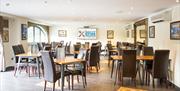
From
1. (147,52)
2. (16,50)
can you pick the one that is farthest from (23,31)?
(147,52)

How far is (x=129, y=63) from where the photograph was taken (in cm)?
577

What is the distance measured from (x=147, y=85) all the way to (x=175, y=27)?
74.1 inches

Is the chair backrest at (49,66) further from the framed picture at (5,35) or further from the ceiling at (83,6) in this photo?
the framed picture at (5,35)

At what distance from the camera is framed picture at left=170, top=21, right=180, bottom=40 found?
6070mm

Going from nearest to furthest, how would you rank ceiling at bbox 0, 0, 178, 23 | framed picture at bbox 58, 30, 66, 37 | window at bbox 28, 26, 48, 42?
ceiling at bbox 0, 0, 178, 23 → window at bbox 28, 26, 48, 42 → framed picture at bbox 58, 30, 66, 37

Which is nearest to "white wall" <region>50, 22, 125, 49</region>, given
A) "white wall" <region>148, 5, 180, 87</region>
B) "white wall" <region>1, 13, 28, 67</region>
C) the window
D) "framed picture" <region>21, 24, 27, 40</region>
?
the window

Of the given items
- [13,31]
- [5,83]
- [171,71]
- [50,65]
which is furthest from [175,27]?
[13,31]

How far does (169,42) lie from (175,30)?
0.62 metres

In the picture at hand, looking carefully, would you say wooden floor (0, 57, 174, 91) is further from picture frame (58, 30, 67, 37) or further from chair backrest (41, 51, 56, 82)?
picture frame (58, 30, 67, 37)

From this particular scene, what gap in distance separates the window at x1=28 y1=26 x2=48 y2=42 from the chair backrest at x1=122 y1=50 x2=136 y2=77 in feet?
28.0

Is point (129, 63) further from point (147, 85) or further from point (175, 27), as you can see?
point (175, 27)

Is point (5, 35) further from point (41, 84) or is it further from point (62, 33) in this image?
point (62, 33)

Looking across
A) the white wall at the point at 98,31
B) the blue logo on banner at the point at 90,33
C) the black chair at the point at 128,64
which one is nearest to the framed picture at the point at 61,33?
the white wall at the point at 98,31

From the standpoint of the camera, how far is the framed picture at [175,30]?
607 centimetres
